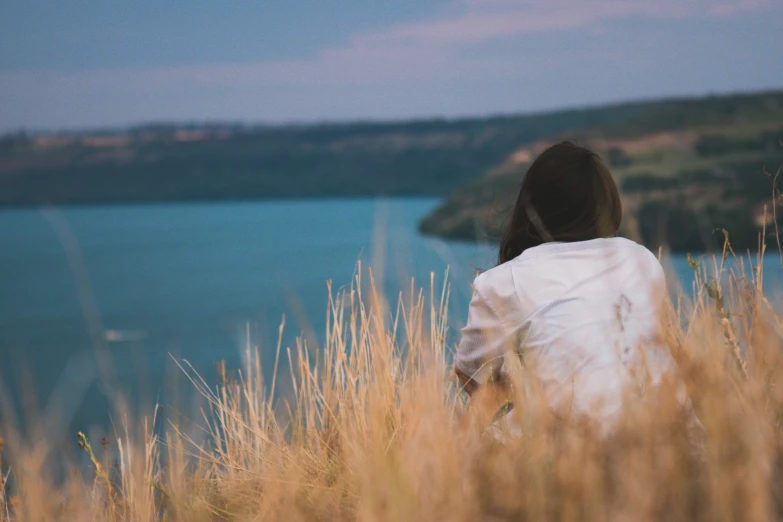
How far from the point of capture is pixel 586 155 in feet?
6.32

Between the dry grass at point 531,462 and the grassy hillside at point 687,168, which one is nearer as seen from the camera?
→ the dry grass at point 531,462

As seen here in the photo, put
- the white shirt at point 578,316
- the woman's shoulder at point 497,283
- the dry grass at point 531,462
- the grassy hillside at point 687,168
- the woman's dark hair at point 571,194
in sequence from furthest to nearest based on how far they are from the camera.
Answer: the grassy hillside at point 687,168
the woman's dark hair at point 571,194
the woman's shoulder at point 497,283
the white shirt at point 578,316
the dry grass at point 531,462

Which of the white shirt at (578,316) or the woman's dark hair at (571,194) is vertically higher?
the woman's dark hair at (571,194)

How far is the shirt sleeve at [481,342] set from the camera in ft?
6.00

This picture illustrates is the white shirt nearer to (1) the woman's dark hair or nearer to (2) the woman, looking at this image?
(2) the woman

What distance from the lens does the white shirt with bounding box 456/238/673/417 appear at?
5.31ft

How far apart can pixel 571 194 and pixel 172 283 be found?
54.3m

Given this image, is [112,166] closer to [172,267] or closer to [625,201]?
[172,267]

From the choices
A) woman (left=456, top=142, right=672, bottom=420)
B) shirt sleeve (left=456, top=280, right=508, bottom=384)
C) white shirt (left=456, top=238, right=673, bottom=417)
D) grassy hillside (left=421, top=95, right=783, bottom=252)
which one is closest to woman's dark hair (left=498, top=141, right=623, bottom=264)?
woman (left=456, top=142, right=672, bottom=420)


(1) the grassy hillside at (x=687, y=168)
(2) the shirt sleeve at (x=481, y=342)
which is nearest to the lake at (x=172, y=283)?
(2) the shirt sleeve at (x=481, y=342)

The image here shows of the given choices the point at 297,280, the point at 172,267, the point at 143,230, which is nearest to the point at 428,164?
the point at 297,280

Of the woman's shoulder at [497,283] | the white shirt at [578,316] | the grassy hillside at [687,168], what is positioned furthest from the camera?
the grassy hillside at [687,168]

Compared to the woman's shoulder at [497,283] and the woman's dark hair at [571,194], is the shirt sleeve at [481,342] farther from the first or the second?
the woman's dark hair at [571,194]

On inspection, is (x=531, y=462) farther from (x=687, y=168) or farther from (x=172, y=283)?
(x=172, y=283)
